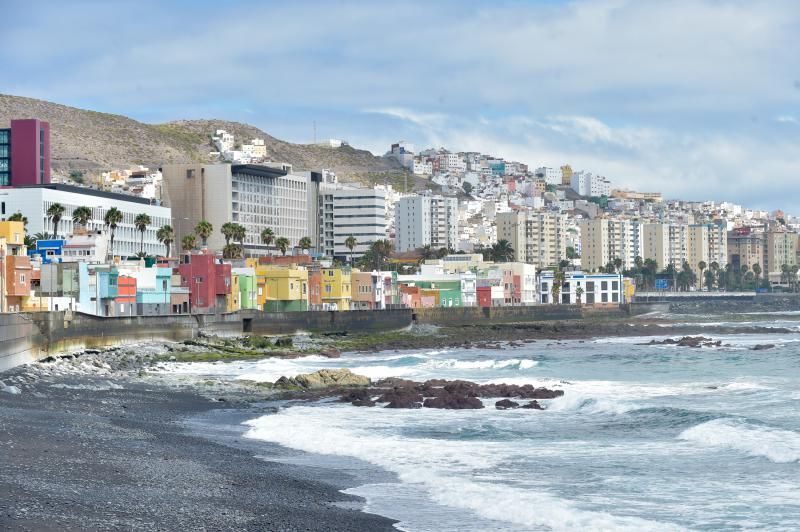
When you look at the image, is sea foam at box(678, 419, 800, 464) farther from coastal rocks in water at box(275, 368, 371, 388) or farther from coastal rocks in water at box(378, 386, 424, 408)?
coastal rocks in water at box(275, 368, 371, 388)

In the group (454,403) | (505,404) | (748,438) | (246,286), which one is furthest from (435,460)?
(246,286)

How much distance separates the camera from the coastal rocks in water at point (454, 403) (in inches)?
1475

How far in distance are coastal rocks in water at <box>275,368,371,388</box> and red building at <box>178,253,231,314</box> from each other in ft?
145

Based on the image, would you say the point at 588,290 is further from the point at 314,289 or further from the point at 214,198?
the point at 314,289

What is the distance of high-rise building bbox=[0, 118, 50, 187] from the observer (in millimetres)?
147000

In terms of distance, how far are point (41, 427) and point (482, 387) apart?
62.7ft

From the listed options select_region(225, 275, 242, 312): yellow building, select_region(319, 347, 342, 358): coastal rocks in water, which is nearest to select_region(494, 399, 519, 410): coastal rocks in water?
select_region(319, 347, 342, 358): coastal rocks in water

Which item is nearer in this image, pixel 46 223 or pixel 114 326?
pixel 114 326

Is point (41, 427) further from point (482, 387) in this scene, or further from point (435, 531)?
point (482, 387)

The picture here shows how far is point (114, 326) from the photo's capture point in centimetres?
6216

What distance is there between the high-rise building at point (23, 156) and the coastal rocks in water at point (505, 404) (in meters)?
118

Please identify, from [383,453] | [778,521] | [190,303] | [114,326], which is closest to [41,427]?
[383,453]

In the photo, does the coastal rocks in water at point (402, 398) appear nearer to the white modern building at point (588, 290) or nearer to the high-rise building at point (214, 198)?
the white modern building at point (588, 290)

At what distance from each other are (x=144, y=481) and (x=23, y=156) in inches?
5309
